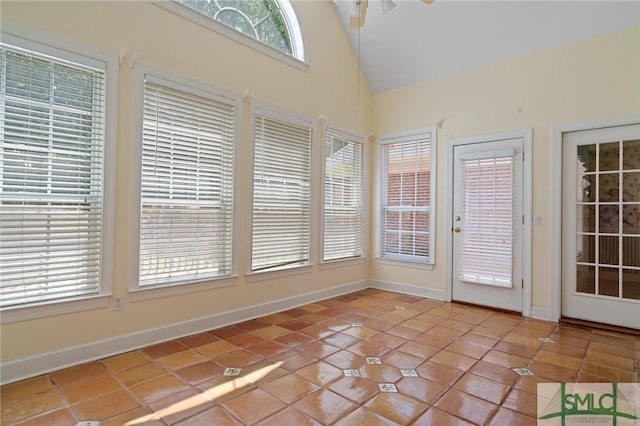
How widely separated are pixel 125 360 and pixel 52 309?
0.64 meters

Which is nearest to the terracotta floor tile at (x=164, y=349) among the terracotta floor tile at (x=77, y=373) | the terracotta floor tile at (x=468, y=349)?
the terracotta floor tile at (x=77, y=373)

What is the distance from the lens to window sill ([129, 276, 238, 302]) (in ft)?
9.53

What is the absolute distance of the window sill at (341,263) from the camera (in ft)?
15.3

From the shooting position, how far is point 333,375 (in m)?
2.48

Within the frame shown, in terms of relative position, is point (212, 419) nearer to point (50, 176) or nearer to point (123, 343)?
point (123, 343)

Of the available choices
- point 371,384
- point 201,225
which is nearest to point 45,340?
point 201,225

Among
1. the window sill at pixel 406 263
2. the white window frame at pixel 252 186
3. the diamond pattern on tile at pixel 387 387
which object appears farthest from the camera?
the window sill at pixel 406 263

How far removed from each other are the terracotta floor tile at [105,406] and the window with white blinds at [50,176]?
838mm

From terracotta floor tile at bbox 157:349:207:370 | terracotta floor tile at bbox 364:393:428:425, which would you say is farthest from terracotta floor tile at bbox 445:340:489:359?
terracotta floor tile at bbox 157:349:207:370

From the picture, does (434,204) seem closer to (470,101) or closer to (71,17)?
(470,101)

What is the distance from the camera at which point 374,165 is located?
5.40 meters

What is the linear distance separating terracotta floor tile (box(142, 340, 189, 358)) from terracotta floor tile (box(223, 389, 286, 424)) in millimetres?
968

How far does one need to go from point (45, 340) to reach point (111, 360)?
46 cm

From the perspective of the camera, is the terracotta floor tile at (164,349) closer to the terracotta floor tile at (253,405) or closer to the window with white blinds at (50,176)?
the window with white blinds at (50,176)
